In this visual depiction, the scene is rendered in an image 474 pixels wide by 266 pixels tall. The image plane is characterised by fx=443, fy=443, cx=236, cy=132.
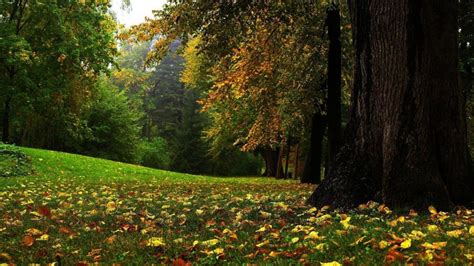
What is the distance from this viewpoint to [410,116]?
245 inches

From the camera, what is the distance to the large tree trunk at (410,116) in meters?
Result: 6.13

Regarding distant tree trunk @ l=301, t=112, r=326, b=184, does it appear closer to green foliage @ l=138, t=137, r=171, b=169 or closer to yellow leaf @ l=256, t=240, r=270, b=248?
yellow leaf @ l=256, t=240, r=270, b=248

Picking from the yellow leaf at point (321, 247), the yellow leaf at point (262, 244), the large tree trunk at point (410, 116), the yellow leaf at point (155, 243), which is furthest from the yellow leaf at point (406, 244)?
A: the large tree trunk at point (410, 116)

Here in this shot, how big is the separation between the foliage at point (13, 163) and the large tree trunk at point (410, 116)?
567 inches

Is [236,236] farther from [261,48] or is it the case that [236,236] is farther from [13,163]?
[13,163]

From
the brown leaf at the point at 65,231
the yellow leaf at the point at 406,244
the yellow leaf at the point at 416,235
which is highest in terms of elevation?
Result: the yellow leaf at the point at 416,235

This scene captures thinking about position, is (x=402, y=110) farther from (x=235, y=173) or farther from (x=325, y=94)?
(x=235, y=173)

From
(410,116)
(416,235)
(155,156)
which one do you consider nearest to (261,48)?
(410,116)

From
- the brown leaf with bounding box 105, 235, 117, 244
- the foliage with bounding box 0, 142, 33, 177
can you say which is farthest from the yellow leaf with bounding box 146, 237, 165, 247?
the foliage with bounding box 0, 142, 33, 177

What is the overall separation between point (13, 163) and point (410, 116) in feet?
56.2

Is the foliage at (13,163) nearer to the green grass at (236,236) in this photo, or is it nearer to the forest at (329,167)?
the forest at (329,167)

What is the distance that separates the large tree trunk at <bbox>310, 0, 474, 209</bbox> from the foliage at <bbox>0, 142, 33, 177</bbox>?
1441 cm

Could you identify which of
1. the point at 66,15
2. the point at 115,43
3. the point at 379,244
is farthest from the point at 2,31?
the point at 379,244

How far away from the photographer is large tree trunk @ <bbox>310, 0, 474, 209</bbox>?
6133mm
